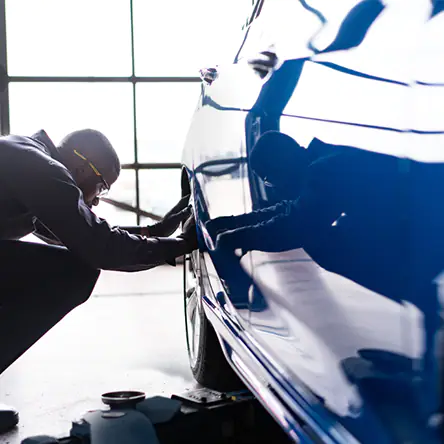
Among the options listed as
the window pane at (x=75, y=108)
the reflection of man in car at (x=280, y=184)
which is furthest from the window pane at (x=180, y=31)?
the reflection of man in car at (x=280, y=184)

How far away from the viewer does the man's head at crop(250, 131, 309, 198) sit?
2.99 ft

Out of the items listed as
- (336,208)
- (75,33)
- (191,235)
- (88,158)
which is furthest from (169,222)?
(75,33)

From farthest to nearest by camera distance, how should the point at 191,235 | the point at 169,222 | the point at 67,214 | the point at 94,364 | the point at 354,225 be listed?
the point at 94,364
the point at 169,222
the point at 191,235
the point at 67,214
the point at 354,225

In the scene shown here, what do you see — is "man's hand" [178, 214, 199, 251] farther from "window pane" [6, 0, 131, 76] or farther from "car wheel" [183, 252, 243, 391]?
"window pane" [6, 0, 131, 76]

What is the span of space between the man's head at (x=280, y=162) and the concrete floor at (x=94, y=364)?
998 millimetres

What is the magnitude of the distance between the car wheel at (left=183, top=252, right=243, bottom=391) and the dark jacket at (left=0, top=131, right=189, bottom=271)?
28cm

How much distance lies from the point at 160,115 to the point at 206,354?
5.17m

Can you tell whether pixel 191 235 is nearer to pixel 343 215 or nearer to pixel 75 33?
pixel 343 215

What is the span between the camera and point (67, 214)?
1721 mm

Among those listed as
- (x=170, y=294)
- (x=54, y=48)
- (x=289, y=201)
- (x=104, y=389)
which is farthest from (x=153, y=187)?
(x=289, y=201)

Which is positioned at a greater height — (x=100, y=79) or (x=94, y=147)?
(x=100, y=79)

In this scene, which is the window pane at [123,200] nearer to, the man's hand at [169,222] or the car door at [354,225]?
the man's hand at [169,222]

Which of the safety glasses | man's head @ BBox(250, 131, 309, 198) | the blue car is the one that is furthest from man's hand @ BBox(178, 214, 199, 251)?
man's head @ BBox(250, 131, 309, 198)

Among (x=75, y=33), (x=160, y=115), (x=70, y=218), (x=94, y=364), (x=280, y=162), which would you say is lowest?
(x=94, y=364)
